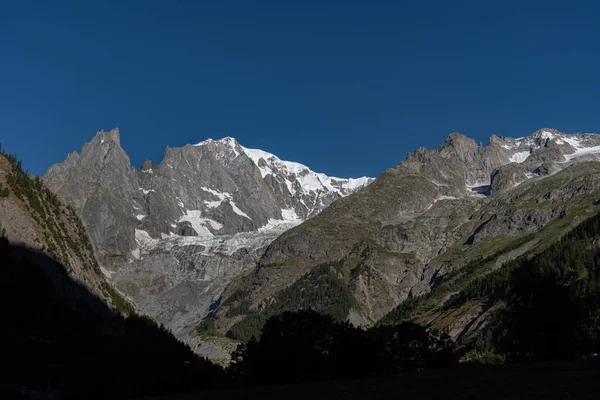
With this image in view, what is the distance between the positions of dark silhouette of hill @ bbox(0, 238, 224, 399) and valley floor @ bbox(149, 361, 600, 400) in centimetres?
4903

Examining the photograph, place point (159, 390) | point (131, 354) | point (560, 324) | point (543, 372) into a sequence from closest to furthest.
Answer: point (543, 372) < point (560, 324) < point (159, 390) < point (131, 354)

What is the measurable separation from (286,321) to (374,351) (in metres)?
23.2

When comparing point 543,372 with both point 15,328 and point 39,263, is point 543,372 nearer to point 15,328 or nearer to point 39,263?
point 15,328

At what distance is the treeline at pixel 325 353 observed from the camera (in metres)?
124

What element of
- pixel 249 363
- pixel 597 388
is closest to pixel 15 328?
pixel 249 363

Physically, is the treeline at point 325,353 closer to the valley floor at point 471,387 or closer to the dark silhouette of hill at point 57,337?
the dark silhouette of hill at point 57,337

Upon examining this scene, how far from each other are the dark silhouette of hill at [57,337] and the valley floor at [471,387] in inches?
1930

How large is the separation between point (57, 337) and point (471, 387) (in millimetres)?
102112

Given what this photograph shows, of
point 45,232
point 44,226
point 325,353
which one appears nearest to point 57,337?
point 45,232

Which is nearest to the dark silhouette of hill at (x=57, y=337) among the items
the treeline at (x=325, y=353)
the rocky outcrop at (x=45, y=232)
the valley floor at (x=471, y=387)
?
the rocky outcrop at (x=45, y=232)

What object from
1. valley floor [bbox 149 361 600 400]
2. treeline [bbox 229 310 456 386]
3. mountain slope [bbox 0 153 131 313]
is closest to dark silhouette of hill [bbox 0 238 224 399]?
mountain slope [bbox 0 153 131 313]

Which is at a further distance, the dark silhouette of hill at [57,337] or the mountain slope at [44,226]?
the mountain slope at [44,226]

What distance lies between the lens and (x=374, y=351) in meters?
134

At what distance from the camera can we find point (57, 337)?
428 feet
